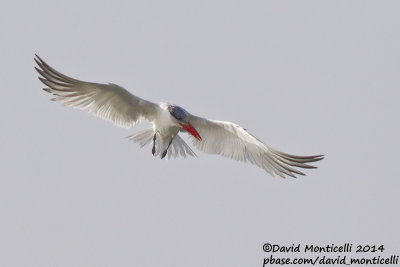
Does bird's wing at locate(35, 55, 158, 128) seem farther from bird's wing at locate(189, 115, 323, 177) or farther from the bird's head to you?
bird's wing at locate(189, 115, 323, 177)

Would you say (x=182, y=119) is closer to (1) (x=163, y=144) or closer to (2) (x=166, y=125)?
(2) (x=166, y=125)

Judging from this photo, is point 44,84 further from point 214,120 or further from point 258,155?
Answer: point 258,155

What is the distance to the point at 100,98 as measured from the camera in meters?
→ 9.72

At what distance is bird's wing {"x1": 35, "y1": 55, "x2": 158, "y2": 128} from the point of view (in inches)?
369

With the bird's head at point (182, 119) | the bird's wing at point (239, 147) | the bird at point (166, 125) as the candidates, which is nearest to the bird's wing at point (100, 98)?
the bird at point (166, 125)

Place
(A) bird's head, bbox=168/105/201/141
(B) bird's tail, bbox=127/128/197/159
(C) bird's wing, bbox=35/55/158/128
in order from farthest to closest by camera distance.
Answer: (B) bird's tail, bbox=127/128/197/159, (A) bird's head, bbox=168/105/201/141, (C) bird's wing, bbox=35/55/158/128

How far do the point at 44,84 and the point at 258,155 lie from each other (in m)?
3.48

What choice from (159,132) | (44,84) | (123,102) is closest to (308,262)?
(159,132)

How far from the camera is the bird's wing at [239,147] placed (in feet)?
32.7

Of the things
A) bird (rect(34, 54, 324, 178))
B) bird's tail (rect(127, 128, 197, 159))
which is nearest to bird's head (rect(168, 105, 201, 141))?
bird (rect(34, 54, 324, 178))

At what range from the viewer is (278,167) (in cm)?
1004

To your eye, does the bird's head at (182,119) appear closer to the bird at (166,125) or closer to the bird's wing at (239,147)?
the bird at (166,125)

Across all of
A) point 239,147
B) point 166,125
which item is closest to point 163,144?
point 166,125

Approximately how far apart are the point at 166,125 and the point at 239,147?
50.0 inches
